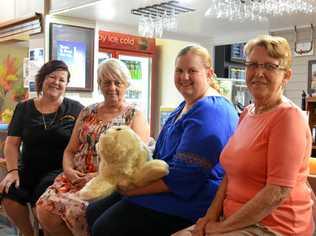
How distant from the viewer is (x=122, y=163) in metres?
1.96

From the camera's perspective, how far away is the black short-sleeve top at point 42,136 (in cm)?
289

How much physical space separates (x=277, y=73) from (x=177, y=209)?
0.70 meters

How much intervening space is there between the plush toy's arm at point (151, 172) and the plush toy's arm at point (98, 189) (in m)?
0.15

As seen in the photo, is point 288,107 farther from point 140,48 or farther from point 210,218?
point 140,48

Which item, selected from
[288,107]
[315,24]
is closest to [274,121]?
[288,107]

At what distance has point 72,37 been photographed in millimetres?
4129

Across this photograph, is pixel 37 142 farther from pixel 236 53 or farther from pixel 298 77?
pixel 236 53

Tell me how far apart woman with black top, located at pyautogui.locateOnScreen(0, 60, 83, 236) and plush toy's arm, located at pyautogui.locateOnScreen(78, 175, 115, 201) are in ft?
2.62

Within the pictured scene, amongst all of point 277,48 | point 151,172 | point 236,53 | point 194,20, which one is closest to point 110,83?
point 151,172

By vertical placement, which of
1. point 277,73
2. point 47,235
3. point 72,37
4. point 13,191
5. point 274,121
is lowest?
point 47,235

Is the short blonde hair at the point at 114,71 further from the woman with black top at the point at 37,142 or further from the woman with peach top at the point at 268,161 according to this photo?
the woman with peach top at the point at 268,161

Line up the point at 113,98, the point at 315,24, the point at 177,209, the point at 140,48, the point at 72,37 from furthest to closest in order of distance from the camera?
the point at 140,48 → the point at 315,24 → the point at 72,37 → the point at 113,98 → the point at 177,209

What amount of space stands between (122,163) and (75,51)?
2.42m

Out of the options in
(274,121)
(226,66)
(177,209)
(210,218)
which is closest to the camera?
(274,121)
